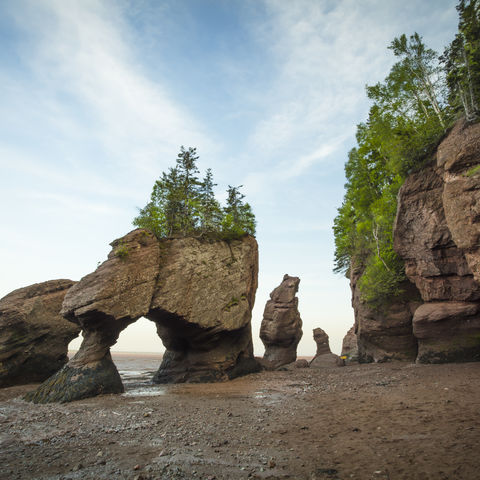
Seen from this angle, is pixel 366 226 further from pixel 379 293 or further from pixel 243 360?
pixel 243 360

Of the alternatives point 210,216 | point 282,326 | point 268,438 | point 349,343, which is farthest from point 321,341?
point 268,438

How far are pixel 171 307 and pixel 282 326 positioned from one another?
2158cm

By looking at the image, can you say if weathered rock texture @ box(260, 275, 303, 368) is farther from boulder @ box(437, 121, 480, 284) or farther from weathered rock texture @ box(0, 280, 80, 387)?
boulder @ box(437, 121, 480, 284)

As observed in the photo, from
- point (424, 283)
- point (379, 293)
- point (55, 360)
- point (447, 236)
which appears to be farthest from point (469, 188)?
point (55, 360)

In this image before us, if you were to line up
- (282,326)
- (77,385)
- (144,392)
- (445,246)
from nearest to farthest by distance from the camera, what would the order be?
(77,385), (144,392), (445,246), (282,326)

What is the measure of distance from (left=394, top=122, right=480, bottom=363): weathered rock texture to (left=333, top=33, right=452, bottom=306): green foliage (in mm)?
2342

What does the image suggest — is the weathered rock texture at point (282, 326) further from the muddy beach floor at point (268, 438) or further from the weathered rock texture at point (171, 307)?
the muddy beach floor at point (268, 438)

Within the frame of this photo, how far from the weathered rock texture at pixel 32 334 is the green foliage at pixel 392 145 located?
23.7 metres

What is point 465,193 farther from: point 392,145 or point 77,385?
point 77,385

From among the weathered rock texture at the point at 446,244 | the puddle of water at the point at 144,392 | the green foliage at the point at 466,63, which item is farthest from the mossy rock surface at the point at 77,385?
the green foliage at the point at 466,63

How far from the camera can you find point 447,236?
17109 mm

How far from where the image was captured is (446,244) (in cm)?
1734

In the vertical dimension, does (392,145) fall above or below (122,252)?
above

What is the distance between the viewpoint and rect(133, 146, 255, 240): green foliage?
24031mm
